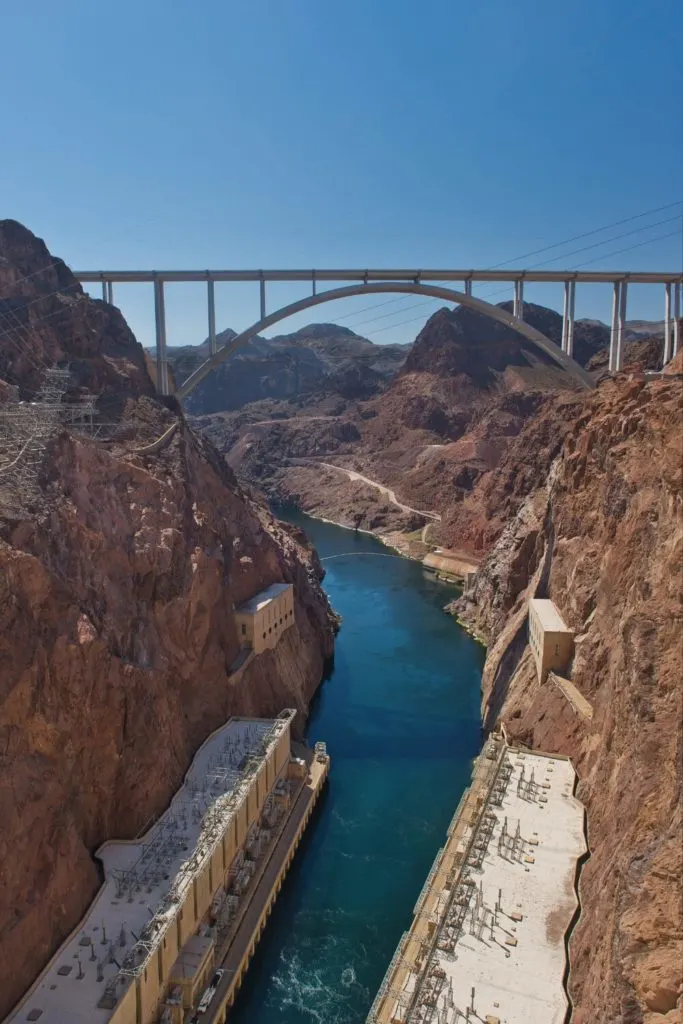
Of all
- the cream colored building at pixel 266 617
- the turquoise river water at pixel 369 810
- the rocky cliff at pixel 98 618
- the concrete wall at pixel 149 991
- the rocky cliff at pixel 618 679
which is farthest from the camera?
the cream colored building at pixel 266 617

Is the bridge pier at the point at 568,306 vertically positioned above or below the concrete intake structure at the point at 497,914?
above

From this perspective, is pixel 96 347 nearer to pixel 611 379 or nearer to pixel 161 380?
pixel 161 380

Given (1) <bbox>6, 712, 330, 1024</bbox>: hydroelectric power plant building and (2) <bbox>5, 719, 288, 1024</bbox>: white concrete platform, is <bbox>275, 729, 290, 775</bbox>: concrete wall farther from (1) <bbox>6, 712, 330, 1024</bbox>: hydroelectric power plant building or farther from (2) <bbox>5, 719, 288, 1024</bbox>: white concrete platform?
(2) <bbox>5, 719, 288, 1024</bbox>: white concrete platform

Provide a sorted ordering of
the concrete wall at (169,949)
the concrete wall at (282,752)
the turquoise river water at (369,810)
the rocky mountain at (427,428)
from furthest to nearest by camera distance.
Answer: the rocky mountain at (427,428) < the concrete wall at (282,752) < the turquoise river water at (369,810) < the concrete wall at (169,949)

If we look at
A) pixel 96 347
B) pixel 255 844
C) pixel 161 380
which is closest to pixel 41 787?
pixel 255 844

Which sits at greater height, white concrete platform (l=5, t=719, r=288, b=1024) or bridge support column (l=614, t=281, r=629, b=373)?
bridge support column (l=614, t=281, r=629, b=373)

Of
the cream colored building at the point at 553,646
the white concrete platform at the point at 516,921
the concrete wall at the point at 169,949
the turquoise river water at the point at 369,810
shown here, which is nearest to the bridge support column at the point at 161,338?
the turquoise river water at the point at 369,810

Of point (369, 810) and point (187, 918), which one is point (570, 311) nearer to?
point (369, 810)

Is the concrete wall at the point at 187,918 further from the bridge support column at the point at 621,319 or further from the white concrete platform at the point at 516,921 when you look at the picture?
the bridge support column at the point at 621,319

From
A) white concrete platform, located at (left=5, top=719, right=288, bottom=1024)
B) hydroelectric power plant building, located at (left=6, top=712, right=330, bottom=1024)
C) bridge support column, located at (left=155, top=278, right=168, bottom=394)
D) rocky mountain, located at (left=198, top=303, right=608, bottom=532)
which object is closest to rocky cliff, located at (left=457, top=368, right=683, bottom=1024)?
hydroelectric power plant building, located at (left=6, top=712, right=330, bottom=1024)
